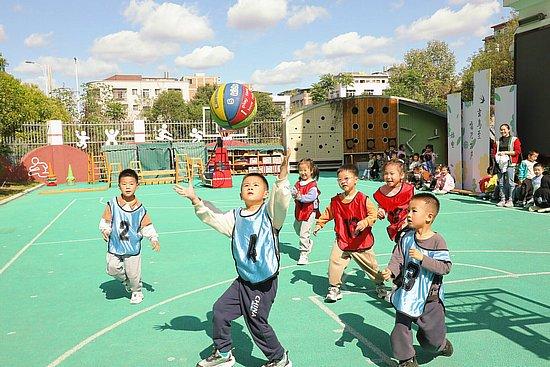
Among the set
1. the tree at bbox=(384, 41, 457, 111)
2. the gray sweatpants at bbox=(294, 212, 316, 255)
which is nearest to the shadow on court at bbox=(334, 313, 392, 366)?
the gray sweatpants at bbox=(294, 212, 316, 255)

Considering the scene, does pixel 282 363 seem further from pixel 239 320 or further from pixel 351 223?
pixel 351 223

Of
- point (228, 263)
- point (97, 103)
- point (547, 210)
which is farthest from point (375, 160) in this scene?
point (97, 103)

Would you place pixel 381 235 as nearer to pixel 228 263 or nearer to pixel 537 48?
pixel 228 263

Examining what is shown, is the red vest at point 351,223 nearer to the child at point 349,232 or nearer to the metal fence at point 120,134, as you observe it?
the child at point 349,232

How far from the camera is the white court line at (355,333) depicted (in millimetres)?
4257

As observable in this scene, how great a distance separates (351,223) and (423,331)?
6.10ft

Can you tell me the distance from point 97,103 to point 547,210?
1935 inches

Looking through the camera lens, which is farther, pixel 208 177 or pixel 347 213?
pixel 208 177

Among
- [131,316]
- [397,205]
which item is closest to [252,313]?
[131,316]

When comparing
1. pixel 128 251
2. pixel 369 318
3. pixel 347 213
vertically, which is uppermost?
pixel 347 213

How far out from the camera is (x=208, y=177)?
2120 cm

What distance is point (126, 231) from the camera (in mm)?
5738

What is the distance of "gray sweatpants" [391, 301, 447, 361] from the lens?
151 inches

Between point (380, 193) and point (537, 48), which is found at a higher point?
point (537, 48)
